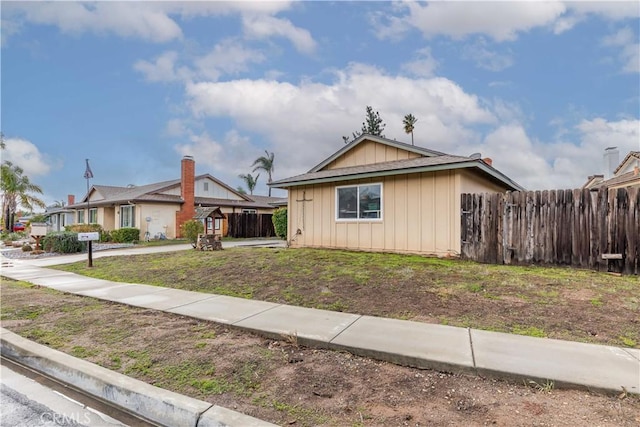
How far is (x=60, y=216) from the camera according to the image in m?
33.2

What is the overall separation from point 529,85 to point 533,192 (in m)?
7.17

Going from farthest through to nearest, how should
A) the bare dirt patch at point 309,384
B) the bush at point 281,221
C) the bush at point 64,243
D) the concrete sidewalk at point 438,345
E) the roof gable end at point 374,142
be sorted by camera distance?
the bush at point 281,221 < the bush at point 64,243 < the roof gable end at point 374,142 < the concrete sidewalk at point 438,345 < the bare dirt patch at point 309,384

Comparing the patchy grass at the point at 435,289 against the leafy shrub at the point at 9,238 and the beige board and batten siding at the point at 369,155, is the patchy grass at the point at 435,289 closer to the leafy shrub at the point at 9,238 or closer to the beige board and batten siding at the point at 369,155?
the beige board and batten siding at the point at 369,155

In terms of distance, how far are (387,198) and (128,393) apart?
28.0 feet

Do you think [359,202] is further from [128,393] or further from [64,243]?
[64,243]

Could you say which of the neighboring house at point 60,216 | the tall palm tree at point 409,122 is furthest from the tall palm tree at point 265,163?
the neighboring house at point 60,216

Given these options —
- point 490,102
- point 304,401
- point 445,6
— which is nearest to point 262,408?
point 304,401

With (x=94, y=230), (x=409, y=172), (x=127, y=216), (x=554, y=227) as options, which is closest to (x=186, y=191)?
(x=127, y=216)

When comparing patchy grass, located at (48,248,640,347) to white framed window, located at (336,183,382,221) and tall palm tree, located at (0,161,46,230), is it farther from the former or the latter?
tall palm tree, located at (0,161,46,230)

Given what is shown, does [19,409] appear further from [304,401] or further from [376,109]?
[376,109]

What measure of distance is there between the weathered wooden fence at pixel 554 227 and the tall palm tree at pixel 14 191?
39.5 meters

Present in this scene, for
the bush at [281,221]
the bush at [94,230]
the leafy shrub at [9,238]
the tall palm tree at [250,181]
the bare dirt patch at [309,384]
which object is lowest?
the leafy shrub at [9,238]

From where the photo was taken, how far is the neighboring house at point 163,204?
21.2 meters

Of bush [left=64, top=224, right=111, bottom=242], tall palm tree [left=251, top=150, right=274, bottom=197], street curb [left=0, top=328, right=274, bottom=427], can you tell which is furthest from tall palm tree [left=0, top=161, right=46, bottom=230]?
street curb [left=0, top=328, right=274, bottom=427]
